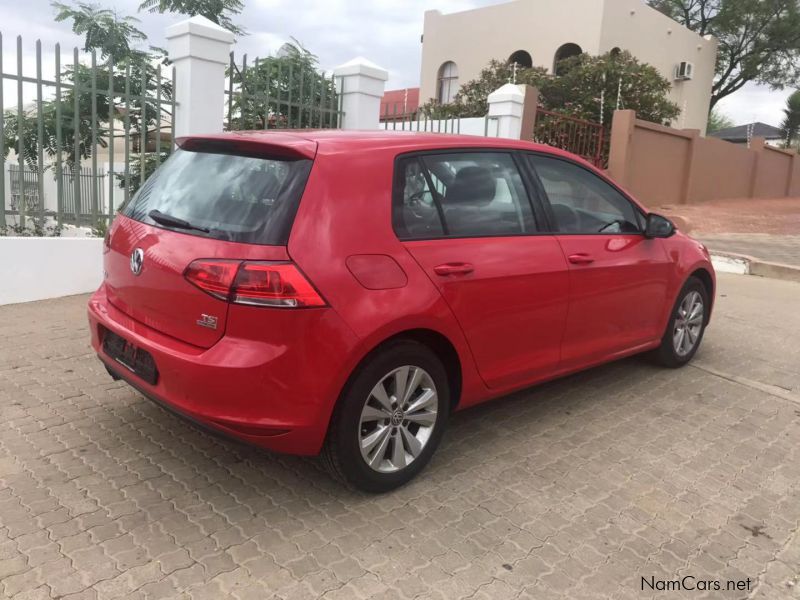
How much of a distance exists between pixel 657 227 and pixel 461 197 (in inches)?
67.3

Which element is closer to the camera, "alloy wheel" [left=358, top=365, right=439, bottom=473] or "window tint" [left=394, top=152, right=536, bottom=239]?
"alloy wheel" [left=358, top=365, right=439, bottom=473]

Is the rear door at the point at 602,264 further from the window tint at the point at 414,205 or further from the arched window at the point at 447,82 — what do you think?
the arched window at the point at 447,82

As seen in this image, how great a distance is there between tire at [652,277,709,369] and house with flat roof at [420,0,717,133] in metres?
17.1

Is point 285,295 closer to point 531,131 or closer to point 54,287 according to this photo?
→ point 54,287

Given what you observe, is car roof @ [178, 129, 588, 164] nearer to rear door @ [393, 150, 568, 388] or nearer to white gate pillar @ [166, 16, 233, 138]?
rear door @ [393, 150, 568, 388]

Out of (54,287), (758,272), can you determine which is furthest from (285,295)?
(758,272)

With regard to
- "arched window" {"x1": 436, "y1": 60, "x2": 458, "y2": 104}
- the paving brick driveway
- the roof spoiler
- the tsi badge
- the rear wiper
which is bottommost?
the paving brick driveway

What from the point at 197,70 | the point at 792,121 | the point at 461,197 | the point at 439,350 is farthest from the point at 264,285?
the point at 792,121

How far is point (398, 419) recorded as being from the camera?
2967 mm

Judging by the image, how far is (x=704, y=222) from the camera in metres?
16.2

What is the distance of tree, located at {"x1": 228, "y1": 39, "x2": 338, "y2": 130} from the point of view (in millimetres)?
7078

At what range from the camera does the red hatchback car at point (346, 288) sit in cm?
259

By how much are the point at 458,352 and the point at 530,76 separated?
1620cm

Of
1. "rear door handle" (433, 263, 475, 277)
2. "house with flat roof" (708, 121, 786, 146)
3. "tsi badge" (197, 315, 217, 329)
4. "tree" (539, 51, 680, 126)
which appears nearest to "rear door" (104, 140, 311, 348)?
"tsi badge" (197, 315, 217, 329)
